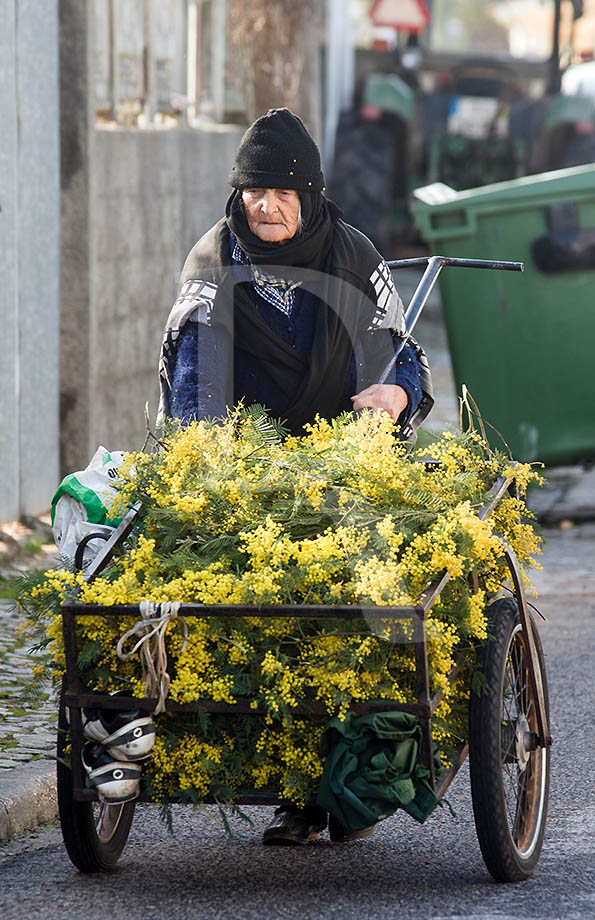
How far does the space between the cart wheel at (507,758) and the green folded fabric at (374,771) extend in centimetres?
24

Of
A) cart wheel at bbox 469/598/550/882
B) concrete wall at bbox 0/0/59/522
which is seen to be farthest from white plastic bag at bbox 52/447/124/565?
concrete wall at bbox 0/0/59/522

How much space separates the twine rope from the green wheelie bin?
569 cm

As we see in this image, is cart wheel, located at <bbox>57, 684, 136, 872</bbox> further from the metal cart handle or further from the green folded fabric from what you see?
the metal cart handle

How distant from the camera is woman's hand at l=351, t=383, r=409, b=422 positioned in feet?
15.0

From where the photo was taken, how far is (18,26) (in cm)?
835

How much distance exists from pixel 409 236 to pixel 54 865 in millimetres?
15372

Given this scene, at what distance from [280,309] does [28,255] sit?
4118mm

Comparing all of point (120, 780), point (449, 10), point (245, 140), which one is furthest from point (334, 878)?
point (449, 10)

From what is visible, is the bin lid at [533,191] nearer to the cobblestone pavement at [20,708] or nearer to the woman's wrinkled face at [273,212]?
the cobblestone pavement at [20,708]

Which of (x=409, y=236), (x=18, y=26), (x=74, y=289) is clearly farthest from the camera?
(x=409, y=236)

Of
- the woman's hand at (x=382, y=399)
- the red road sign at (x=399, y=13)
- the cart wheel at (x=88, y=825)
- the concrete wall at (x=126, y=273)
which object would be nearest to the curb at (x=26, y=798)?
the cart wheel at (x=88, y=825)

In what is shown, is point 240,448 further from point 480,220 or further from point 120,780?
point 480,220

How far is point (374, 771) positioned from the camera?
3.49 m

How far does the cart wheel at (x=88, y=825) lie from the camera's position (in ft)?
A: 12.4
